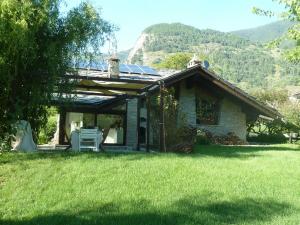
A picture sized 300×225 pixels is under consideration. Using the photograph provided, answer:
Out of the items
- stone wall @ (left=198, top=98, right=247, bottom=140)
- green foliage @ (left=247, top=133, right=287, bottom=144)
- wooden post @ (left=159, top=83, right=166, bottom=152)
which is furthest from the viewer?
green foliage @ (left=247, top=133, right=287, bottom=144)

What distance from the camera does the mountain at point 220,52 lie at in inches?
5428

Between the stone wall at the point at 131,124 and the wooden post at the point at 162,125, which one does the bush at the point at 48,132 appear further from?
the wooden post at the point at 162,125

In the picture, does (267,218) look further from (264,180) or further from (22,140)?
(22,140)

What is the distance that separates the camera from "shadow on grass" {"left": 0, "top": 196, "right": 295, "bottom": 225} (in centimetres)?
682

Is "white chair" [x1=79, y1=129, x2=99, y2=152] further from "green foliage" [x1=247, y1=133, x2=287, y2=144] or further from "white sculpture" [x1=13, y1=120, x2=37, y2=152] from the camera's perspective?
"green foliage" [x1=247, y1=133, x2=287, y2=144]

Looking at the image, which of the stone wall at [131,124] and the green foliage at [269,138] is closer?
the stone wall at [131,124]

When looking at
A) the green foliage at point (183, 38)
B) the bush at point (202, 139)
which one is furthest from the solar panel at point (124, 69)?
the green foliage at point (183, 38)

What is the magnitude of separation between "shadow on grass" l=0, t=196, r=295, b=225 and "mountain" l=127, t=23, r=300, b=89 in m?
122

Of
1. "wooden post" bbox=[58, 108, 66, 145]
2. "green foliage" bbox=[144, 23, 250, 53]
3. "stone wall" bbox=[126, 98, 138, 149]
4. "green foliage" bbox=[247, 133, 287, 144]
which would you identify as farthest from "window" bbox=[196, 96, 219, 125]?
"green foliage" bbox=[144, 23, 250, 53]

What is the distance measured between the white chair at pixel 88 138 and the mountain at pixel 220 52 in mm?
115379

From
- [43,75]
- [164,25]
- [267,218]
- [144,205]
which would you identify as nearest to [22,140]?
[43,75]

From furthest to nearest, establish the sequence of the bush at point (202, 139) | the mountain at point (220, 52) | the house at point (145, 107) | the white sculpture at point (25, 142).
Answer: the mountain at point (220, 52), the bush at point (202, 139), the house at point (145, 107), the white sculpture at point (25, 142)

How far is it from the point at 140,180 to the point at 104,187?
34.1 inches

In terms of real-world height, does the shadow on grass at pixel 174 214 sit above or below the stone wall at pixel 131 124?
below
